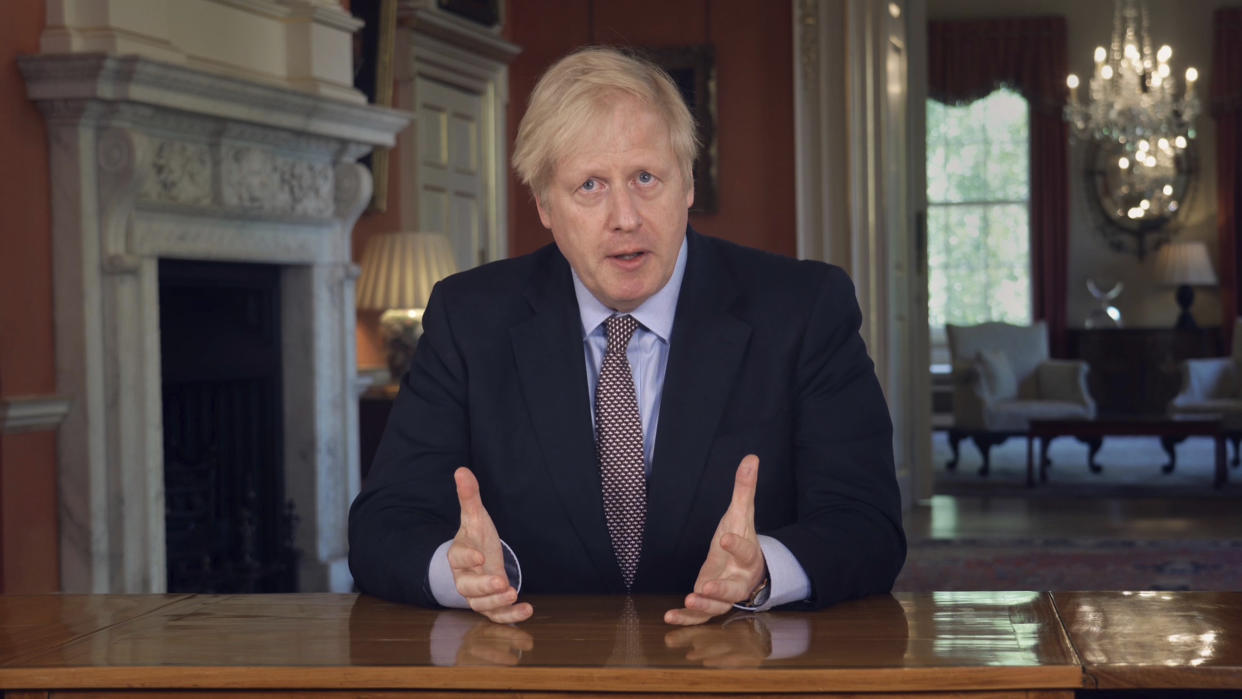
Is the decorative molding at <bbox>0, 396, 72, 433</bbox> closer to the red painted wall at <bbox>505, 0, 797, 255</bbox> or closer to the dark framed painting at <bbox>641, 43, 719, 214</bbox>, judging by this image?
the red painted wall at <bbox>505, 0, 797, 255</bbox>

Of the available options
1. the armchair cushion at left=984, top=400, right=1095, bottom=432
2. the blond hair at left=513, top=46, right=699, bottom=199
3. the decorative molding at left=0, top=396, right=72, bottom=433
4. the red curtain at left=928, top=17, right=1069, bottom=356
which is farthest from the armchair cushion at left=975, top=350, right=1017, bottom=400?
the blond hair at left=513, top=46, right=699, bottom=199

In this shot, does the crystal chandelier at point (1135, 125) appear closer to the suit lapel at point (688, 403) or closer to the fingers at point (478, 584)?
the suit lapel at point (688, 403)

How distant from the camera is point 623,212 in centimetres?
168

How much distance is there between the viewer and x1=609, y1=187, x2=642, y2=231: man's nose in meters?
1.68

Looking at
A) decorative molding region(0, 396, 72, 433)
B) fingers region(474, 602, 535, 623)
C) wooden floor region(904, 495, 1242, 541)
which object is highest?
decorative molding region(0, 396, 72, 433)

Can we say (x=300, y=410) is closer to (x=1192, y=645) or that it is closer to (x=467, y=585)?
(x=467, y=585)

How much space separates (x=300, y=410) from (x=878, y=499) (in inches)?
126

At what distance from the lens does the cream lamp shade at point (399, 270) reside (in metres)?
5.27

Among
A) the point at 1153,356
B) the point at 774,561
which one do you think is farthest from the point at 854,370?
the point at 1153,356

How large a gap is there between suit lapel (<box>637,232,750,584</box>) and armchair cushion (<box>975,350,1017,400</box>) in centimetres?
739

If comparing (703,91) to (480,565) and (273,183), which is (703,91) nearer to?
(273,183)

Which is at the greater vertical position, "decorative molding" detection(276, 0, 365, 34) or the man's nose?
"decorative molding" detection(276, 0, 365, 34)

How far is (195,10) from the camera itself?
383cm

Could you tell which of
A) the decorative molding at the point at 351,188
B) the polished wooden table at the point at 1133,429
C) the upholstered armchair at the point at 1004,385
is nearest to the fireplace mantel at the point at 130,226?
the decorative molding at the point at 351,188
